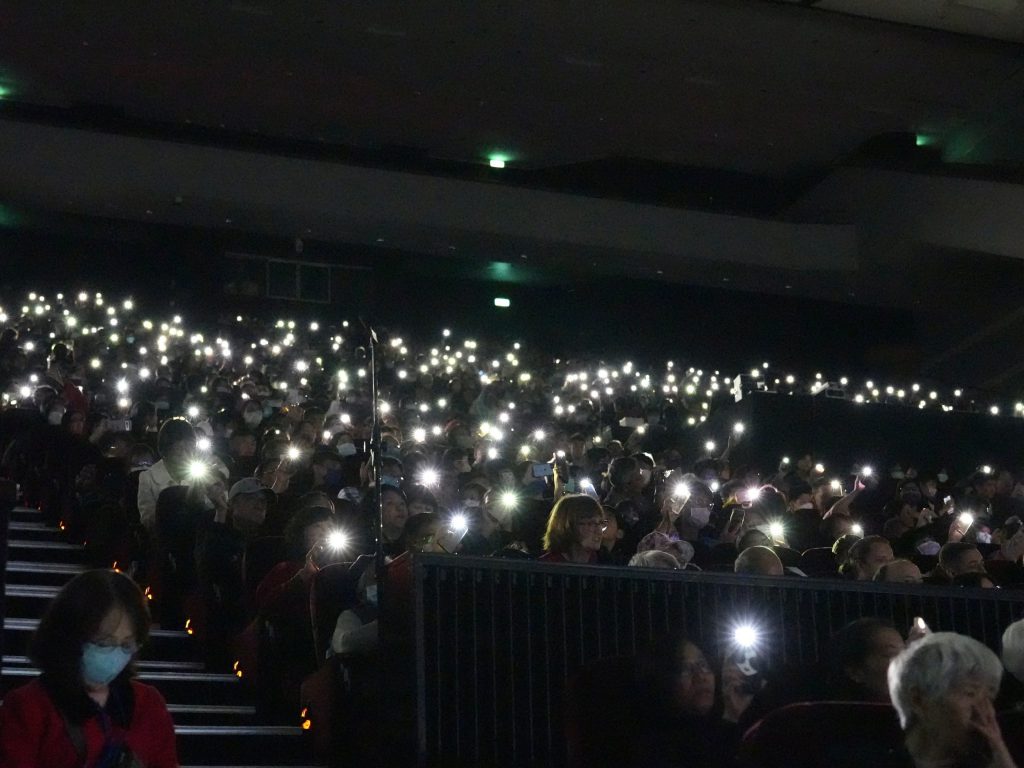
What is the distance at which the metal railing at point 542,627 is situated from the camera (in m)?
5.56

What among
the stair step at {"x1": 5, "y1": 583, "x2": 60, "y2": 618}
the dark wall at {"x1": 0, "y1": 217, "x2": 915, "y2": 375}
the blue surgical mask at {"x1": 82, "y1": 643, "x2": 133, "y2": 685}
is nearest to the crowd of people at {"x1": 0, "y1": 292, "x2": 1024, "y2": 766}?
the stair step at {"x1": 5, "y1": 583, "x2": 60, "y2": 618}

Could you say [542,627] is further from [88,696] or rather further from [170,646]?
[170,646]

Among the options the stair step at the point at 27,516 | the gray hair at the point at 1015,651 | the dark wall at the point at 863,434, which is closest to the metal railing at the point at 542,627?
the gray hair at the point at 1015,651

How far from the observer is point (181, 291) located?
71.7 ft

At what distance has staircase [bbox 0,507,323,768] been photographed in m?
6.32

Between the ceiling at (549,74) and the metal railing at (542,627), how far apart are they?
10919 mm

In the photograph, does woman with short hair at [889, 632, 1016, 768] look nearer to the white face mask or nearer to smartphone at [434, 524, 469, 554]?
smartphone at [434, 524, 469, 554]

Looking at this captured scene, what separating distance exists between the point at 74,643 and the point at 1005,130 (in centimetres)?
1764

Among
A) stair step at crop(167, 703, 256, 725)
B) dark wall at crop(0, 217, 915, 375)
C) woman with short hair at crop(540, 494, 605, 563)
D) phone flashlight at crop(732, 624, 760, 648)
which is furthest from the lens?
dark wall at crop(0, 217, 915, 375)

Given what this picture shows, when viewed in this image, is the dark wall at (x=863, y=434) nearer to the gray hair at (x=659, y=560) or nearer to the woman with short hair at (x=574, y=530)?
the gray hair at (x=659, y=560)

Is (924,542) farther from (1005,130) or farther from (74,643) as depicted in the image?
(1005,130)

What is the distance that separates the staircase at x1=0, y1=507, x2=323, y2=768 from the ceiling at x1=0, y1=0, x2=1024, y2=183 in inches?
377

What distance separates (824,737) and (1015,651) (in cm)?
119

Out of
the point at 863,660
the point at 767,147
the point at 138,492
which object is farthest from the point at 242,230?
the point at 863,660
